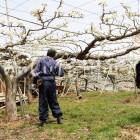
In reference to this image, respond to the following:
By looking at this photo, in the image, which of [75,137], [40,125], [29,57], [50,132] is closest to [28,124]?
[40,125]

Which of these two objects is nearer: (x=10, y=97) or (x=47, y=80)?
(x=47, y=80)

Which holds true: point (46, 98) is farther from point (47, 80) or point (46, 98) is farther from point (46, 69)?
point (46, 69)

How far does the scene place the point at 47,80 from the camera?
420 inches

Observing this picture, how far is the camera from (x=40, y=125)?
10.8 m

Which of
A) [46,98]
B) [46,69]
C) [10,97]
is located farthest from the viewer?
[10,97]

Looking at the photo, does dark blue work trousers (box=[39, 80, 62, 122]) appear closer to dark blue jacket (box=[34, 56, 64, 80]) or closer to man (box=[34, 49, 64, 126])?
man (box=[34, 49, 64, 126])

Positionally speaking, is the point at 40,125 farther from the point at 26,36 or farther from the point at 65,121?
the point at 26,36

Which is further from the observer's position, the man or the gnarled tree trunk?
the gnarled tree trunk

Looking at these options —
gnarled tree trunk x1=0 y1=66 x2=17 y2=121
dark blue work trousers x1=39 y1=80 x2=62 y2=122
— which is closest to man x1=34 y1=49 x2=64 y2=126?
dark blue work trousers x1=39 y1=80 x2=62 y2=122

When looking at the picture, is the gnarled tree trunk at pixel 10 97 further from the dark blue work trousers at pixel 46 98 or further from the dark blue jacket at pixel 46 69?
the dark blue jacket at pixel 46 69

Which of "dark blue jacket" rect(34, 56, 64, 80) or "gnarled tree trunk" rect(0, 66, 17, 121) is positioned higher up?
"dark blue jacket" rect(34, 56, 64, 80)

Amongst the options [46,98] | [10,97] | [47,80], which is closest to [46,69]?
[47,80]

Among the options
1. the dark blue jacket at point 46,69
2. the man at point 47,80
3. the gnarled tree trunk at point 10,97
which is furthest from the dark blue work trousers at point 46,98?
the gnarled tree trunk at point 10,97

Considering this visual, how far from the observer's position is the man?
10641 millimetres
